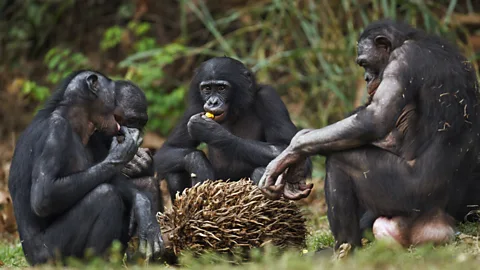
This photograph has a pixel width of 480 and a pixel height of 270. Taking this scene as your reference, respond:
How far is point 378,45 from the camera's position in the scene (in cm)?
738

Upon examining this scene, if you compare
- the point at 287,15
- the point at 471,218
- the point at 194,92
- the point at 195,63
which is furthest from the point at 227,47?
the point at 471,218

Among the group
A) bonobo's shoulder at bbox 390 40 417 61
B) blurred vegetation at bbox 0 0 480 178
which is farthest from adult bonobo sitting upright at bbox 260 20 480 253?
blurred vegetation at bbox 0 0 480 178

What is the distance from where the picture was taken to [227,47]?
13.9 meters

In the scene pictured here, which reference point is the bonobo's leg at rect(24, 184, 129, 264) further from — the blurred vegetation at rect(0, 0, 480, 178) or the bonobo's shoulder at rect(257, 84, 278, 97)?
the blurred vegetation at rect(0, 0, 480, 178)

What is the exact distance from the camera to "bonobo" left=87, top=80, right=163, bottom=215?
783cm

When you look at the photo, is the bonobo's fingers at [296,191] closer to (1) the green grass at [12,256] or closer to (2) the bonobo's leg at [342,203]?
(2) the bonobo's leg at [342,203]

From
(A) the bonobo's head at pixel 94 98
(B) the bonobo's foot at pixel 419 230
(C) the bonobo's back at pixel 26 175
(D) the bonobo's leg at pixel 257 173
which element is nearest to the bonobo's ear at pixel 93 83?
(A) the bonobo's head at pixel 94 98

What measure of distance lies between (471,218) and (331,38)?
6053mm

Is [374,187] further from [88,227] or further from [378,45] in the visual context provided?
[88,227]

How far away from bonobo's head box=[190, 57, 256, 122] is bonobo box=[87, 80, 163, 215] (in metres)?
0.75

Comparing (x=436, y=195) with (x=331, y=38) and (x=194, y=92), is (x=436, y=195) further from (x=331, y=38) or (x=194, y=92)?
(x=331, y=38)

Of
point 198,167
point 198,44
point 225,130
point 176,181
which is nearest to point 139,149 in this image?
point 198,167

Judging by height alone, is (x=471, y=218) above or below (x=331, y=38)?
below

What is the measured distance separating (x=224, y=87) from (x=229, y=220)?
2.56 metres
